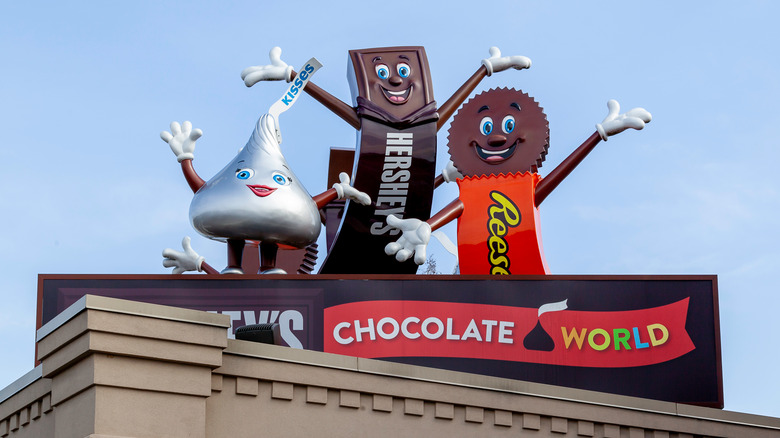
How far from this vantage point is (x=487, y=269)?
16125 mm

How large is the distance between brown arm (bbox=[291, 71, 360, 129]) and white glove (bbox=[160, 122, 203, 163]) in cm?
197

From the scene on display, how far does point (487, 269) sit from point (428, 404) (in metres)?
6.96

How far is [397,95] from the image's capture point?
17.2 metres

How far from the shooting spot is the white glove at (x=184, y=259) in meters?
16.4

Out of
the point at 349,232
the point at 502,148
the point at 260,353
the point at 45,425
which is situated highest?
the point at 502,148

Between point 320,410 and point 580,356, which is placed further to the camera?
point 580,356

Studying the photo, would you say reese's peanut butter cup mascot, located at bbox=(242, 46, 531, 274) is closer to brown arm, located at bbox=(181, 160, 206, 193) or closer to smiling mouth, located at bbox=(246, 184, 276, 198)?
brown arm, located at bbox=(181, 160, 206, 193)

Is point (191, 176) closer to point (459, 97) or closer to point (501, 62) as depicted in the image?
point (459, 97)

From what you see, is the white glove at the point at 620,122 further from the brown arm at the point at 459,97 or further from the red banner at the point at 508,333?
the red banner at the point at 508,333

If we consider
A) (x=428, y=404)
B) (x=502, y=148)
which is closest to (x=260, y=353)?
(x=428, y=404)

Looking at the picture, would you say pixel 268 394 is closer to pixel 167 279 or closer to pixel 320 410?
pixel 320 410

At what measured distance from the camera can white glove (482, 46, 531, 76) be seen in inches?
729

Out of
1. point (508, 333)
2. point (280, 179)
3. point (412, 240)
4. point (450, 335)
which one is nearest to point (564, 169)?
point (412, 240)

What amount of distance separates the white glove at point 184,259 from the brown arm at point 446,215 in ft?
11.9
